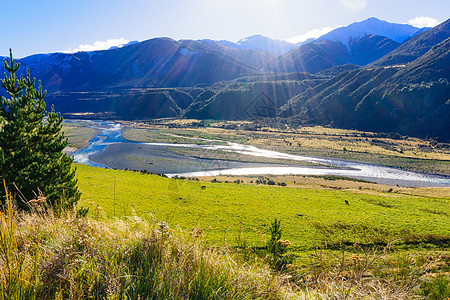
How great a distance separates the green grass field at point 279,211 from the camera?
1597cm

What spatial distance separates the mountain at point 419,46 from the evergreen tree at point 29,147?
20901 cm

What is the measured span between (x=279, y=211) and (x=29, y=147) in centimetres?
1774

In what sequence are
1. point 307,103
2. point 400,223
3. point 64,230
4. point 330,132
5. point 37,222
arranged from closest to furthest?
point 64,230 < point 37,222 < point 400,223 < point 330,132 < point 307,103

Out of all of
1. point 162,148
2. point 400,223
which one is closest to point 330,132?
point 162,148

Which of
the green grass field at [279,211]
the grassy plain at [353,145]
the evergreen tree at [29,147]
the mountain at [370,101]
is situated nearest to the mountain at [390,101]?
the mountain at [370,101]

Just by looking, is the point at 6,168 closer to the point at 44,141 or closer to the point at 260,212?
the point at 44,141

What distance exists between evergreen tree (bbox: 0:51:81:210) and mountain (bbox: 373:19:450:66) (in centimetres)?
20901

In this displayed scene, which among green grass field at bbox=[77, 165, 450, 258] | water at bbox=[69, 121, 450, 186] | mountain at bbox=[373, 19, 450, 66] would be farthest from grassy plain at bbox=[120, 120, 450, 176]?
mountain at bbox=[373, 19, 450, 66]

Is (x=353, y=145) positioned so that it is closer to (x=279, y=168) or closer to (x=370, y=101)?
(x=279, y=168)

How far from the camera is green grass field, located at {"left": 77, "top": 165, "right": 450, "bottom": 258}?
15969 millimetres

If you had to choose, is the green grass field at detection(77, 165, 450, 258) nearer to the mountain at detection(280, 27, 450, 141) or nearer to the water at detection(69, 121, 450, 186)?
the water at detection(69, 121, 450, 186)

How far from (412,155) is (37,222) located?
249 feet

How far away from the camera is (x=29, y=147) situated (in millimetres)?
10117

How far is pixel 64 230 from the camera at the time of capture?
3643mm
